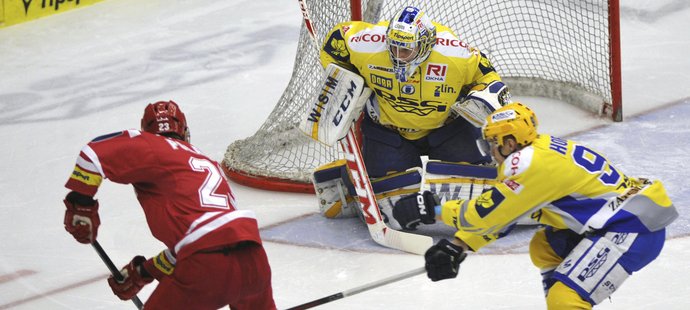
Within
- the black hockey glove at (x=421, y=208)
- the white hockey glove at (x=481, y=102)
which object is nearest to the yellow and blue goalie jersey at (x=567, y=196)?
the black hockey glove at (x=421, y=208)

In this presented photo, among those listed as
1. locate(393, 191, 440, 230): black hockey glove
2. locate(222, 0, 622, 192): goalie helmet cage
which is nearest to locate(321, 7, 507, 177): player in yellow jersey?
locate(222, 0, 622, 192): goalie helmet cage

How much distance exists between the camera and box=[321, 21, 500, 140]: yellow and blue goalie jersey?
526cm

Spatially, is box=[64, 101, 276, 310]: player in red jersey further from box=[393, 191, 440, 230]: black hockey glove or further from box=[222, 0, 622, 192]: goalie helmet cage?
box=[222, 0, 622, 192]: goalie helmet cage

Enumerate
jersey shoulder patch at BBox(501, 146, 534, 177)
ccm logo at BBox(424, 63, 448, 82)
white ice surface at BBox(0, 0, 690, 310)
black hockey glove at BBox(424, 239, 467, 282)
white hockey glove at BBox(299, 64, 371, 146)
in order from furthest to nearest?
white hockey glove at BBox(299, 64, 371, 146), ccm logo at BBox(424, 63, 448, 82), white ice surface at BBox(0, 0, 690, 310), black hockey glove at BBox(424, 239, 467, 282), jersey shoulder patch at BBox(501, 146, 534, 177)

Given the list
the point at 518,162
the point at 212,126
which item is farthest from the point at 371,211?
the point at 212,126

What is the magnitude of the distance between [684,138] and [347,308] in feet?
8.58

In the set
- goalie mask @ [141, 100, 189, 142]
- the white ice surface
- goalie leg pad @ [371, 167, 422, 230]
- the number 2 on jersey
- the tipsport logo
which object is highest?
goalie mask @ [141, 100, 189, 142]

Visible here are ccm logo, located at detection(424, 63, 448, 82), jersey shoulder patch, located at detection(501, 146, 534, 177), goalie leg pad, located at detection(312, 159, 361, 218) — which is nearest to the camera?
jersey shoulder patch, located at detection(501, 146, 534, 177)

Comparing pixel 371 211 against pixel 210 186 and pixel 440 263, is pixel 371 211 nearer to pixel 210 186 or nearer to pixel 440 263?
pixel 440 263

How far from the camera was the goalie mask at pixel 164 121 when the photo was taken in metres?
3.93

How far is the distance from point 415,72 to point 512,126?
5.11 feet

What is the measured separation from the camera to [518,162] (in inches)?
145

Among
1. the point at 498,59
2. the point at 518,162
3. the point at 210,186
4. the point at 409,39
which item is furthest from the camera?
the point at 498,59

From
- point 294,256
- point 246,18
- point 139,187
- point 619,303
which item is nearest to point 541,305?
point 619,303
